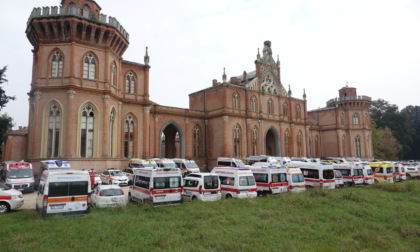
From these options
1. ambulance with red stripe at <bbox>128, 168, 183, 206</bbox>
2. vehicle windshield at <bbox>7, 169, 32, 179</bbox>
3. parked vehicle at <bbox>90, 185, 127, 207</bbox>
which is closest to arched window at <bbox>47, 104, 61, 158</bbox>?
vehicle windshield at <bbox>7, 169, 32, 179</bbox>

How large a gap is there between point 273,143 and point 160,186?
122ft

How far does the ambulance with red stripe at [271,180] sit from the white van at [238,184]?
68.3 inches

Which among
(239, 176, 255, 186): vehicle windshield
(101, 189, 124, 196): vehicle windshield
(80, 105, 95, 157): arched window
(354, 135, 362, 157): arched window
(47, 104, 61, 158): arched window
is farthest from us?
(354, 135, 362, 157): arched window

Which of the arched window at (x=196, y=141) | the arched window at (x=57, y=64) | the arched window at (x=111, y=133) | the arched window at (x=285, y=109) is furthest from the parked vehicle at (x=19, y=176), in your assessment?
the arched window at (x=285, y=109)

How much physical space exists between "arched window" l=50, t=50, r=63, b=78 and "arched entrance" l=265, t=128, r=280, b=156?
108 feet

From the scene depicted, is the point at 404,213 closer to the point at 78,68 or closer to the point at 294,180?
the point at 294,180

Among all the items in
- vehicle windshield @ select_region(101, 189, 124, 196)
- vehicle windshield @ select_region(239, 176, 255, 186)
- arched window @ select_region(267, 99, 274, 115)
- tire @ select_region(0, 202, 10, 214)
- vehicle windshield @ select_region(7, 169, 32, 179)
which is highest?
arched window @ select_region(267, 99, 274, 115)

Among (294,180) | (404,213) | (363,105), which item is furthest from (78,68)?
(363,105)

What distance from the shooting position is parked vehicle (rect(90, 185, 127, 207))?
15172 mm

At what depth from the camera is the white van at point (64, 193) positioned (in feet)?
42.3

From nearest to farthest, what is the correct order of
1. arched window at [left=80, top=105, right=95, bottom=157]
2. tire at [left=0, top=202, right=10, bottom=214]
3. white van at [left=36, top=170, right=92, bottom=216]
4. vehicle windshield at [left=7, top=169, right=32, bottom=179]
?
white van at [left=36, top=170, right=92, bottom=216] → tire at [left=0, top=202, right=10, bottom=214] → vehicle windshield at [left=7, top=169, right=32, bottom=179] → arched window at [left=80, top=105, right=95, bottom=157]

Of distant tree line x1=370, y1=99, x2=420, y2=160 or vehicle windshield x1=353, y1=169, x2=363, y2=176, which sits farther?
distant tree line x1=370, y1=99, x2=420, y2=160

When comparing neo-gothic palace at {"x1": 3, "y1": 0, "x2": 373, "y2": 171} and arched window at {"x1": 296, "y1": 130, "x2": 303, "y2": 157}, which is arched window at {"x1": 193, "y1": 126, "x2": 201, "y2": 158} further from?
arched window at {"x1": 296, "y1": 130, "x2": 303, "y2": 157}

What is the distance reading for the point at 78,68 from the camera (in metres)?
27.6
